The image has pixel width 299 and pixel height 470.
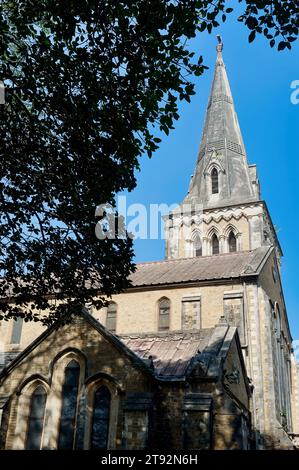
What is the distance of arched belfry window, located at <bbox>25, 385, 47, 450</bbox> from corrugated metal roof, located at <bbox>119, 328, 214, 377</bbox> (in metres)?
3.37

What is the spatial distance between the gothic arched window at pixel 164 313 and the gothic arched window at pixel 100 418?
42.3ft

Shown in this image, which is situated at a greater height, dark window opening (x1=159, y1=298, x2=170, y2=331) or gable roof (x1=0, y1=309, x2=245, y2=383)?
dark window opening (x1=159, y1=298, x2=170, y2=331)

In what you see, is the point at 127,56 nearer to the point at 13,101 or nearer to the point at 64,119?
the point at 64,119

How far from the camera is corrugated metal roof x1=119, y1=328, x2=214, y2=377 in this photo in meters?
15.6

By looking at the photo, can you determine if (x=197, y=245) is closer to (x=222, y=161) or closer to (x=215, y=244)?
(x=215, y=244)

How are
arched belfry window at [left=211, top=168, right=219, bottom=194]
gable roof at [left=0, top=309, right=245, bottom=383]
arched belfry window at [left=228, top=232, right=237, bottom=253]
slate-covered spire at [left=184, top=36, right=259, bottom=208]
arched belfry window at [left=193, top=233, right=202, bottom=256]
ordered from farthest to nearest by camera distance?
arched belfry window at [left=211, top=168, right=219, bottom=194] < slate-covered spire at [left=184, top=36, right=259, bottom=208] < arched belfry window at [left=193, top=233, right=202, bottom=256] < arched belfry window at [left=228, top=232, right=237, bottom=253] < gable roof at [left=0, top=309, right=245, bottom=383]

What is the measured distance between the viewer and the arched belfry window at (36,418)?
14867 millimetres

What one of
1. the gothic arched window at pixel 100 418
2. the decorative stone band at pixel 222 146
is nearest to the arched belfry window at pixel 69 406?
the gothic arched window at pixel 100 418

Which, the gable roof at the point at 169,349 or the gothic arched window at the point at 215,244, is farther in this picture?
the gothic arched window at the point at 215,244

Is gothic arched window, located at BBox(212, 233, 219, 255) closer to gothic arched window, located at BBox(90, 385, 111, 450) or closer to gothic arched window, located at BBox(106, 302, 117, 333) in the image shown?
gothic arched window, located at BBox(106, 302, 117, 333)

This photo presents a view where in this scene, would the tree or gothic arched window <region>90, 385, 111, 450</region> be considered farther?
gothic arched window <region>90, 385, 111, 450</region>

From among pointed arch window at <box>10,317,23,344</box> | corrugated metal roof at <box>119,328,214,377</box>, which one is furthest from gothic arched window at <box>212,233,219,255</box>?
corrugated metal roof at <box>119,328,214,377</box>

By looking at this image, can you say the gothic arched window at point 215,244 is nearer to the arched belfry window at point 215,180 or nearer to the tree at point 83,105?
the arched belfry window at point 215,180

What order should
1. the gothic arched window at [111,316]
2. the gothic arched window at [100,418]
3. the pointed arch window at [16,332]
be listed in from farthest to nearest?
the pointed arch window at [16,332] → the gothic arched window at [111,316] → the gothic arched window at [100,418]
